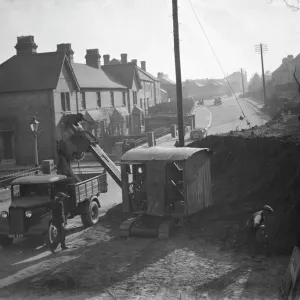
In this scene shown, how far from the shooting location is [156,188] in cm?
1463

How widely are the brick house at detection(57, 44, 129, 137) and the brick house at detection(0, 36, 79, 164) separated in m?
3.98

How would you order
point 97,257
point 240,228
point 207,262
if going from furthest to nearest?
point 240,228 < point 97,257 < point 207,262

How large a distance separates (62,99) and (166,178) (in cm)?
2455

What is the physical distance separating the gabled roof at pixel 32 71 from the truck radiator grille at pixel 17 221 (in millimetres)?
22984

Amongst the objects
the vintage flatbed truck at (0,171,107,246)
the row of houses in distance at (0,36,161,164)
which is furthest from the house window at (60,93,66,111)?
the vintage flatbed truck at (0,171,107,246)

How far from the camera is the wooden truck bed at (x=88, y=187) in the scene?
1499cm

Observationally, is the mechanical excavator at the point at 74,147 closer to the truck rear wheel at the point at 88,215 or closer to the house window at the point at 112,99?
the truck rear wheel at the point at 88,215

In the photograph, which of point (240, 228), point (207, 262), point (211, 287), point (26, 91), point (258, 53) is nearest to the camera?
point (211, 287)

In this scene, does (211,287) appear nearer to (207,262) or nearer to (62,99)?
(207,262)

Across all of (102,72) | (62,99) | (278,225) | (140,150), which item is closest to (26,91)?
(62,99)

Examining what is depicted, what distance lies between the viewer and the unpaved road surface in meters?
9.85

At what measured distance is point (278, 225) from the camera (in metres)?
12.1

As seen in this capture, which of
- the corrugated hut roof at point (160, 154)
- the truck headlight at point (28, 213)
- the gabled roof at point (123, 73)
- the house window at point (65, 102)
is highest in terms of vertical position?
the gabled roof at point (123, 73)

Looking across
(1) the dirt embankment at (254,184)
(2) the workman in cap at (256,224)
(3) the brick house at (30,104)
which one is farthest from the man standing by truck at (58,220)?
(3) the brick house at (30,104)
